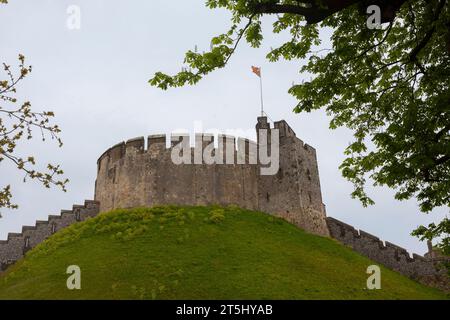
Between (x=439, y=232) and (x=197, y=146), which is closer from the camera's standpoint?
(x=439, y=232)

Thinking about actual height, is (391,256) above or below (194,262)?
above

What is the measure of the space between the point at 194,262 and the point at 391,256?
1754cm

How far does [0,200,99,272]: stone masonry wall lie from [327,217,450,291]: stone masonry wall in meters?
18.3

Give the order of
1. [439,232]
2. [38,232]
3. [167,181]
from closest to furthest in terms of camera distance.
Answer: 1. [439,232]
2. [167,181]
3. [38,232]

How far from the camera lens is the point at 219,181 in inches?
1339

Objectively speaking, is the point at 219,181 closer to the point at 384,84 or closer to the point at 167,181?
the point at 167,181

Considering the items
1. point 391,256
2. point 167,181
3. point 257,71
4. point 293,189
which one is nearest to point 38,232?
point 167,181

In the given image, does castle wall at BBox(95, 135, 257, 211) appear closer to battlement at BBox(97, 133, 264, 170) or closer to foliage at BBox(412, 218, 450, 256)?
battlement at BBox(97, 133, 264, 170)

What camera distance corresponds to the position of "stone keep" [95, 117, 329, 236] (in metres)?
33.2

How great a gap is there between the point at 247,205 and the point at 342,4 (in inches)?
962

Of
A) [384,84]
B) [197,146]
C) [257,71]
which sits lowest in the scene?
[384,84]

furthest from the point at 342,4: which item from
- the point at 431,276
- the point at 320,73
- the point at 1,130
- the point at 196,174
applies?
the point at 431,276

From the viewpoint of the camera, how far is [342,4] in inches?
414

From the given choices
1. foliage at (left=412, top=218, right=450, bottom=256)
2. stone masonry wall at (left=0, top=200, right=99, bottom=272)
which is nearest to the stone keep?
stone masonry wall at (left=0, top=200, right=99, bottom=272)
